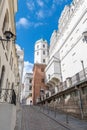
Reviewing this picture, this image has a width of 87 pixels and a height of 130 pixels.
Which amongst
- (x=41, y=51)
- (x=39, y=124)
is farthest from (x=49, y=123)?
(x=41, y=51)

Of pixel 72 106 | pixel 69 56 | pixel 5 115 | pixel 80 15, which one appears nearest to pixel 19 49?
pixel 69 56

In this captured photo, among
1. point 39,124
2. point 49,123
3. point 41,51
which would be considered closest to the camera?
point 39,124

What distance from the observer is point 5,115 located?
5402mm

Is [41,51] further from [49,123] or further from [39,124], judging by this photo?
[39,124]

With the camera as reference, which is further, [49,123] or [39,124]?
[49,123]

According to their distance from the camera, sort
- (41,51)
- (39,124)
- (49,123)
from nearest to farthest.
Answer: (39,124) → (49,123) → (41,51)

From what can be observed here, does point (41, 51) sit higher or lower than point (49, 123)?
higher

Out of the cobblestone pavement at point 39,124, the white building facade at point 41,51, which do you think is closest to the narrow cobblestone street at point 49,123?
the cobblestone pavement at point 39,124

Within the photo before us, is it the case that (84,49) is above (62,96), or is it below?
above

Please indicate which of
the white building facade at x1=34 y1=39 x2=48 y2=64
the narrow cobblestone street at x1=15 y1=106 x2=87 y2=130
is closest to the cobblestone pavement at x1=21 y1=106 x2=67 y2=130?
the narrow cobblestone street at x1=15 y1=106 x2=87 y2=130

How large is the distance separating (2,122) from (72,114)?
11.3 m

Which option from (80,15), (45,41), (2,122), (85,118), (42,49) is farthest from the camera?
(45,41)

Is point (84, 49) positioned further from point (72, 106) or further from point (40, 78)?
point (40, 78)

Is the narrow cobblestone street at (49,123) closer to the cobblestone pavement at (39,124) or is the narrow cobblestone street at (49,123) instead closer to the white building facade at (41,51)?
the cobblestone pavement at (39,124)
